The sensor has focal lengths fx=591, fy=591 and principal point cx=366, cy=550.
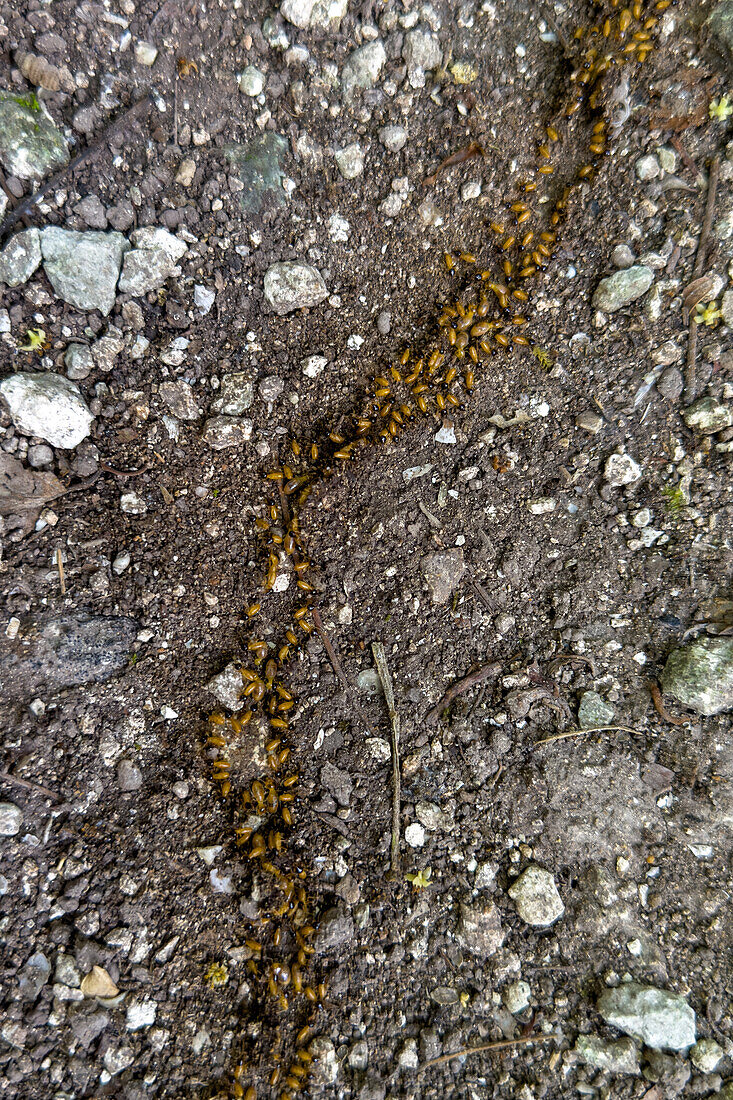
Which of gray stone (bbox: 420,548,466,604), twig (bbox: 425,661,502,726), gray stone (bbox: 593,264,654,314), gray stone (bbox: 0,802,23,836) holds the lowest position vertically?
gray stone (bbox: 0,802,23,836)

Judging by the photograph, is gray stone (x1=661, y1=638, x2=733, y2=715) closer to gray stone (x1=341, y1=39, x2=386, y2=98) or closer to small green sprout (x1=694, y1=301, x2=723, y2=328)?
small green sprout (x1=694, y1=301, x2=723, y2=328)

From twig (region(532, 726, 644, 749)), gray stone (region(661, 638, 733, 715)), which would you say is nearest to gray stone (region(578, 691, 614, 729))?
twig (region(532, 726, 644, 749))

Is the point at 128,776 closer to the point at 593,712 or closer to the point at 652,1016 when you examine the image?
the point at 593,712

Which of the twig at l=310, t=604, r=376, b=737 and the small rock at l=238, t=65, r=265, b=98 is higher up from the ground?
the small rock at l=238, t=65, r=265, b=98

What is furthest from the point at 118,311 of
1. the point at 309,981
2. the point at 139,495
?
the point at 309,981

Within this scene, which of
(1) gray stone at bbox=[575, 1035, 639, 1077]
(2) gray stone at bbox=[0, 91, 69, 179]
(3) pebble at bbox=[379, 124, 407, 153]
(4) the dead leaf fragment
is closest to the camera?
(1) gray stone at bbox=[575, 1035, 639, 1077]

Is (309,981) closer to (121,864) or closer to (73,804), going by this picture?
(121,864)

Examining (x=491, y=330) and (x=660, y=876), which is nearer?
Answer: (x=660, y=876)
